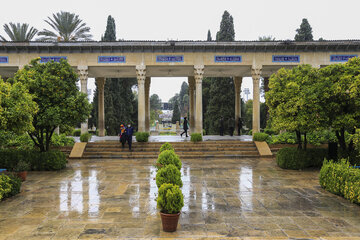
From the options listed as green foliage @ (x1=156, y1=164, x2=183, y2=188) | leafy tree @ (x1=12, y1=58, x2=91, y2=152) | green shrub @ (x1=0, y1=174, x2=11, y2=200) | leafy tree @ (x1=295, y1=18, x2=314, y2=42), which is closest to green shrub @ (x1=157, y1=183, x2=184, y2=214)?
green foliage @ (x1=156, y1=164, x2=183, y2=188)

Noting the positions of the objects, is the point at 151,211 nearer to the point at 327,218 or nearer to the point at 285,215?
the point at 285,215

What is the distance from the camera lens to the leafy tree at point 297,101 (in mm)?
11352

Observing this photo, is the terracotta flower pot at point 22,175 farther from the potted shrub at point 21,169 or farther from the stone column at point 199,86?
the stone column at point 199,86

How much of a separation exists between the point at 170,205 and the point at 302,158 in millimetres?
9608

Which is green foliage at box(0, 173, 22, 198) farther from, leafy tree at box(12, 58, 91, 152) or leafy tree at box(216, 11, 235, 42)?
leafy tree at box(216, 11, 235, 42)

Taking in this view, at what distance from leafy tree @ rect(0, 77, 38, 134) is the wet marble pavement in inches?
91.0

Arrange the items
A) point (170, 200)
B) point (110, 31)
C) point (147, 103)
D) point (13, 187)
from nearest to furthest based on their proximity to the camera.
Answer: point (170, 200) → point (13, 187) → point (147, 103) → point (110, 31)

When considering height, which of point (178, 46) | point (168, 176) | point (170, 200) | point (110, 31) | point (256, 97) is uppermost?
point (110, 31)

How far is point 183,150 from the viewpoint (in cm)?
1797

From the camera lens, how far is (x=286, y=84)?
12.4m

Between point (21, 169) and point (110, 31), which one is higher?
point (110, 31)

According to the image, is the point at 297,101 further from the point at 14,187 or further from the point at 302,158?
the point at 14,187

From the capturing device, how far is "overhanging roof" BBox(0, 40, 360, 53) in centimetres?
2050

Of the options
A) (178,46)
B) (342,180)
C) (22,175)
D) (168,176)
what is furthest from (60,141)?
(342,180)
